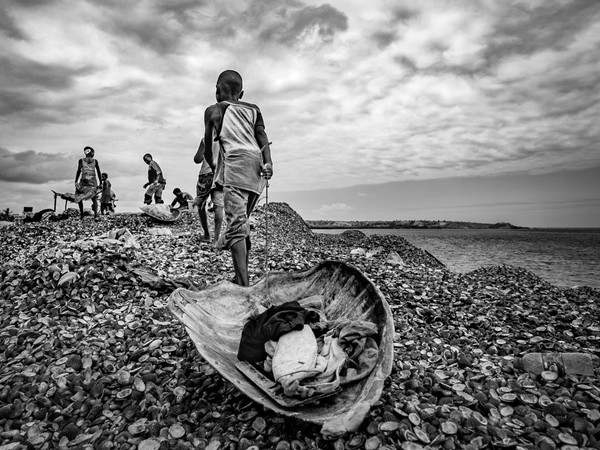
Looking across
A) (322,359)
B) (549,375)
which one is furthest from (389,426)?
(549,375)

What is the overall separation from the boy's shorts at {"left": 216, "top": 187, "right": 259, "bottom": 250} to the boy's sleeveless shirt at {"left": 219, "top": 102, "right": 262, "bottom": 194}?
0.11 m

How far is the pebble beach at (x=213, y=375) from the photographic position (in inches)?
100

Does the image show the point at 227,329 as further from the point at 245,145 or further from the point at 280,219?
the point at 280,219

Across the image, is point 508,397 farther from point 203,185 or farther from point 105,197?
point 105,197

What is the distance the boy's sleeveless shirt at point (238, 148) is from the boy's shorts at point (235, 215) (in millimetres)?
110

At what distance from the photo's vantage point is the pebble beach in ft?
8.34

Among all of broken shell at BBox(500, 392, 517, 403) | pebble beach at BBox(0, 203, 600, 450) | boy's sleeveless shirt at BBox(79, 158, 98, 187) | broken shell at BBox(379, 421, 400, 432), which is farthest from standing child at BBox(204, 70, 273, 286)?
boy's sleeveless shirt at BBox(79, 158, 98, 187)

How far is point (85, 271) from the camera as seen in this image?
5586 mm

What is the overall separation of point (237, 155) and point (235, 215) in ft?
2.71

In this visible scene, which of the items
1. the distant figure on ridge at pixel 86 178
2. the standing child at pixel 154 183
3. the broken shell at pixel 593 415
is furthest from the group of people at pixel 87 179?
the broken shell at pixel 593 415

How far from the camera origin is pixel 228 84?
4902 millimetres

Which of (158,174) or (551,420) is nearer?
(551,420)

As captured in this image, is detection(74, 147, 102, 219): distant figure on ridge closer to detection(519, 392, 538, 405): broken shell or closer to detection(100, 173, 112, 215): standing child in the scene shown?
detection(100, 173, 112, 215): standing child

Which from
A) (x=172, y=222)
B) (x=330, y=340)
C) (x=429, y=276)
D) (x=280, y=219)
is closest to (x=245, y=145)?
(x=330, y=340)
